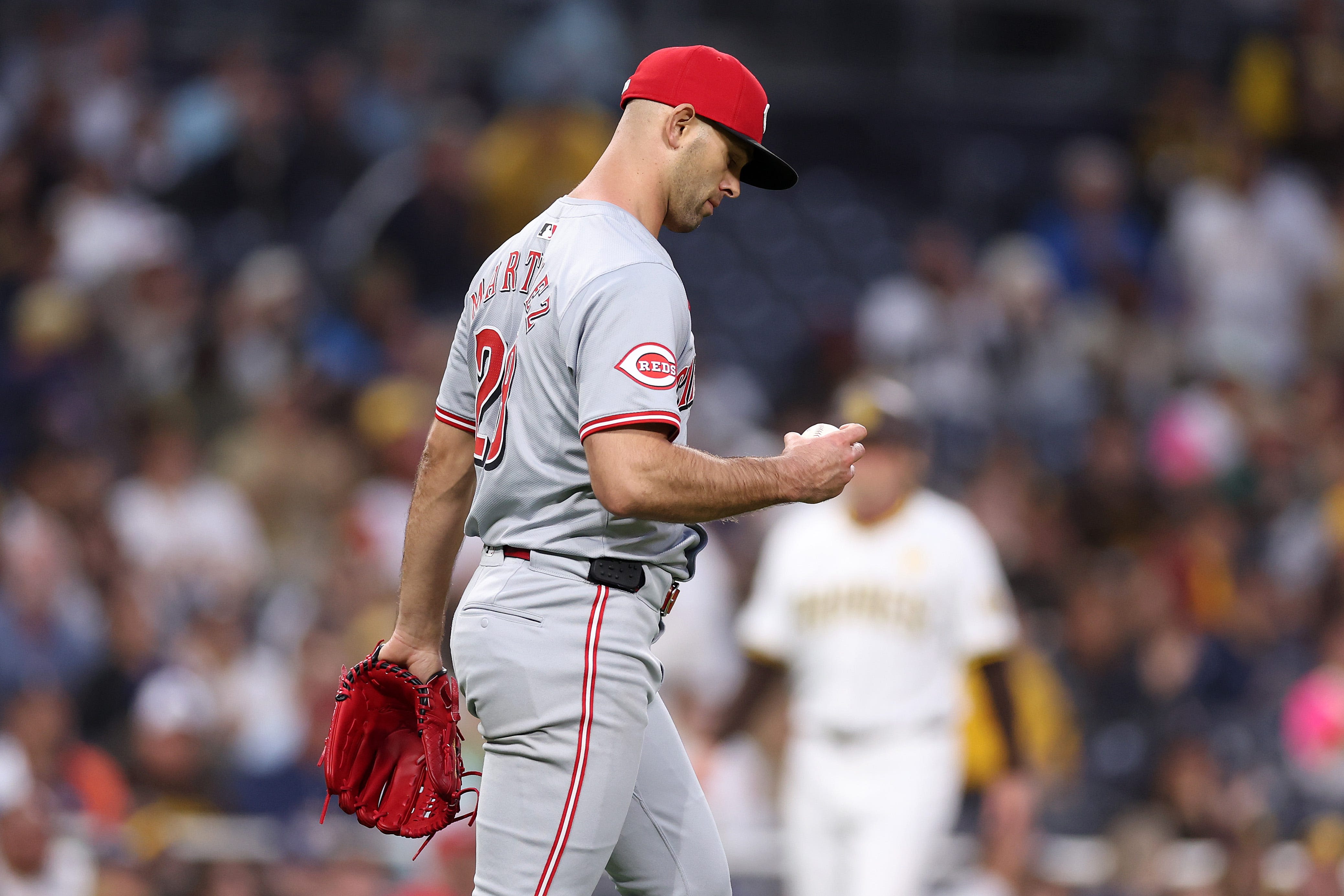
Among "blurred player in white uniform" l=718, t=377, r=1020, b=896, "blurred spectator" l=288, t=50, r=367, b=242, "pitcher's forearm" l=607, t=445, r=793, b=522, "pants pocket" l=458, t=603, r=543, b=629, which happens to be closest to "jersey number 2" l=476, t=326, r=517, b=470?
"pants pocket" l=458, t=603, r=543, b=629

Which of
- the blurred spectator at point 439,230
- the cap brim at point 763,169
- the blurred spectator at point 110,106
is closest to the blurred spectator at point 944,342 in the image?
the blurred spectator at point 439,230

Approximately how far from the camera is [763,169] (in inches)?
141

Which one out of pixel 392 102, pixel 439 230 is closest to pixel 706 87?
pixel 439 230

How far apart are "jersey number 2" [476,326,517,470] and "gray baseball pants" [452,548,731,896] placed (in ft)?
0.67

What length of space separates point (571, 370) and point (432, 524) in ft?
1.97

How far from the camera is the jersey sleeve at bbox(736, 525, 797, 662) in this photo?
6457 millimetres

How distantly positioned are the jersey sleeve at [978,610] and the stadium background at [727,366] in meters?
0.62

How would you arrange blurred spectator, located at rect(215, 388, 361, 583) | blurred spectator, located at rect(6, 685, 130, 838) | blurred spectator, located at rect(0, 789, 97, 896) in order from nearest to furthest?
blurred spectator, located at rect(0, 789, 97, 896), blurred spectator, located at rect(6, 685, 130, 838), blurred spectator, located at rect(215, 388, 361, 583)

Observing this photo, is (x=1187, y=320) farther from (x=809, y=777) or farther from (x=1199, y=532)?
(x=809, y=777)

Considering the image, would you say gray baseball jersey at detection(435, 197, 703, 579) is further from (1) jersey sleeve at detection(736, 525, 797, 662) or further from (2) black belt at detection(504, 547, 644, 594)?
(1) jersey sleeve at detection(736, 525, 797, 662)

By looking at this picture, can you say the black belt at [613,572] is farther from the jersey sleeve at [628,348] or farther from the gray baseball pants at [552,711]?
the jersey sleeve at [628,348]

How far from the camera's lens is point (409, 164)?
1091cm

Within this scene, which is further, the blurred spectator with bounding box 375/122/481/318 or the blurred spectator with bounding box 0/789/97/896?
the blurred spectator with bounding box 375/122/481/318

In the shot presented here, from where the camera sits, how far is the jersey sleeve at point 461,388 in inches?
143
